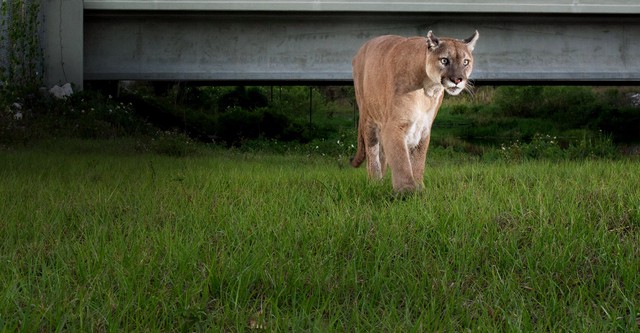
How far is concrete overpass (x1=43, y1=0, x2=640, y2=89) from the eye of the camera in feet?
55.2

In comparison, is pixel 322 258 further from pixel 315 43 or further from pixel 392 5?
pixel 315 43

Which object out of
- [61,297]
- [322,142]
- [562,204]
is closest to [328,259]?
[61,297]

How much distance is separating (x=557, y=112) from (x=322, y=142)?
9384 millimetres

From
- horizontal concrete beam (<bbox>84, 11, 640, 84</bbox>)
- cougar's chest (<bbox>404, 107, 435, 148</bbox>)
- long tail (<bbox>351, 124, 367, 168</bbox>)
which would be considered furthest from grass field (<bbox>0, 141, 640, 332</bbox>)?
horizontal concrete beam (<bbox>84, 11, 640, 84</bbox>)

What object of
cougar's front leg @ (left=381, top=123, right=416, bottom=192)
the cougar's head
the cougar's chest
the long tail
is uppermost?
the cougar's head

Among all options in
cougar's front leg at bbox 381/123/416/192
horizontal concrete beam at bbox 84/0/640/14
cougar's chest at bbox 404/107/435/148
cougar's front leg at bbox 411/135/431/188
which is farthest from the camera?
horizontal concrete beam at bbox 84/0/640/14

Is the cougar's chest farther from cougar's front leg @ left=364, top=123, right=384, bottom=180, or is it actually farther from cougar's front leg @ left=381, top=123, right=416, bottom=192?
cougar's front leg @ left=364, top=123, right=384, bottom=180

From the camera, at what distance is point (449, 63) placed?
17.9 feet

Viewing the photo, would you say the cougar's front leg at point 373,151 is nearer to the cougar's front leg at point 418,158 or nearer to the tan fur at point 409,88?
the tan fur at point 409,88

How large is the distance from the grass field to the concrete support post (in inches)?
422

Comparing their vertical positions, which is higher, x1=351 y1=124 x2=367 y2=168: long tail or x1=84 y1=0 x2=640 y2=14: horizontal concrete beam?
x1=84 y1=0 x2=640 y2=14: horizontal concrete beam

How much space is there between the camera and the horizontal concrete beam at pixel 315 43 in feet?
55.9

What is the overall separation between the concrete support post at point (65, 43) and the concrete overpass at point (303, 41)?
0.02 m

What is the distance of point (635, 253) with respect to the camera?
4246 mm
